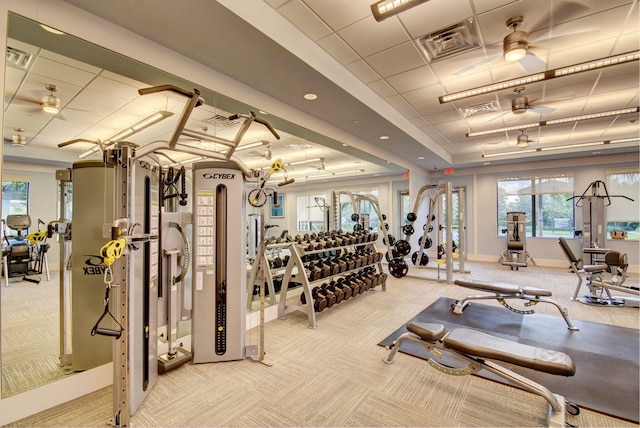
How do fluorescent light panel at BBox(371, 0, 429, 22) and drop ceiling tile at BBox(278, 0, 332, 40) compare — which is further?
drop ceiling tile at BBox(278, 0, 332, 40)

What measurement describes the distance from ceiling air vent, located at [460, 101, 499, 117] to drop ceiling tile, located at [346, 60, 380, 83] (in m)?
2.01

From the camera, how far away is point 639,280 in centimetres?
609

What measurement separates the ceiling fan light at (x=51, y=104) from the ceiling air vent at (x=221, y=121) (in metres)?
1.60

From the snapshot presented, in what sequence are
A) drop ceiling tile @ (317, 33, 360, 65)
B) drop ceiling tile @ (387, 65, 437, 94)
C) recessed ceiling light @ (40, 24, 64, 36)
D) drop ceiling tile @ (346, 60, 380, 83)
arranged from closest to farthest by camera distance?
recessed ceiling light @ (40, 24, 64, 36) < drop ceiling tile @ (317, 33, 360, 65) < drop ceiling tile @ (346, 60, 380, 83) < drop ceiling tile @ (387, 65, 437, 94)

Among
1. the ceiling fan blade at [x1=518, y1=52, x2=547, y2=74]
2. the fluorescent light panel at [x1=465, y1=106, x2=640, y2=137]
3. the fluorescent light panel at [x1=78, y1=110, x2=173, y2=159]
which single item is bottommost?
the fluorescent light panel at [x1=78, y1=110, x2=173, y2=159]

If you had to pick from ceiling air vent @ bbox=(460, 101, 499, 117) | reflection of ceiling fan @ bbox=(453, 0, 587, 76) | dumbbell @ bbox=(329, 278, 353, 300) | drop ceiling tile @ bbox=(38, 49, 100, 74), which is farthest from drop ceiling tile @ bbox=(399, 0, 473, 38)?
dumbbell @ bbox=(329, 278, 353, 300)

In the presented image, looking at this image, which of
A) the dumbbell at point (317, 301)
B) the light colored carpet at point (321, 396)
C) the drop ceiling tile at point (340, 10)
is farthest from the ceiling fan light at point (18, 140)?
the dumbbell at point (317, 301)

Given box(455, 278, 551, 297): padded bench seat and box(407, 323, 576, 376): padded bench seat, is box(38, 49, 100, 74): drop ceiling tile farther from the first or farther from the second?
box(455, 278, 551, 297): padded bench seat

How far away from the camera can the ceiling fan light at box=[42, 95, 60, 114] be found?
8.34ft

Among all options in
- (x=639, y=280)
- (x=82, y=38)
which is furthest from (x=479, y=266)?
(x=82, y=38)

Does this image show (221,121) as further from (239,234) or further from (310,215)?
(310,215)

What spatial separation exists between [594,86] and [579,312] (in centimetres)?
320

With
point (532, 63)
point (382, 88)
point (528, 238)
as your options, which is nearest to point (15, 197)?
point (382, 88)

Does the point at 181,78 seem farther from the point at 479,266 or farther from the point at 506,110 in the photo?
the point at 479,266
